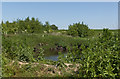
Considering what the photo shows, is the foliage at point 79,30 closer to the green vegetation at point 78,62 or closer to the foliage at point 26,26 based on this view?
the foliage at point 26,26

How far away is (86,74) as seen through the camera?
6258 millimetres

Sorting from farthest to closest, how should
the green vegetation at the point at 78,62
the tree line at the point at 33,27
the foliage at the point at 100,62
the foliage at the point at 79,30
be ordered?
the foliage at the point at 79,30 < the tree line at the point at 33,27 < the green vegetation at the point at 78,62 < the foliage at the point at 100,62

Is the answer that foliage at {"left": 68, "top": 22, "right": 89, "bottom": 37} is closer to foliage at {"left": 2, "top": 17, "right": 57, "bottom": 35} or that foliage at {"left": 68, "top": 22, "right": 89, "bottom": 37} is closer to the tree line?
the tree line

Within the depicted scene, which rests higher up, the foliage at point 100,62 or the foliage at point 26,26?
the foliage at point 26,26

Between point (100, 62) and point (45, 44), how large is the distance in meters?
14.5

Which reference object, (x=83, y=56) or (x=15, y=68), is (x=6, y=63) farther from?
(x=83, y=56)

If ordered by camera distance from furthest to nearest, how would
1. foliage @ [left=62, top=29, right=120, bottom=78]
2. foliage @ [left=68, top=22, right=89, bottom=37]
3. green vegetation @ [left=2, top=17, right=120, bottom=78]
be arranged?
foliage @ [left=68, top=22, right=89, bottom=37] → green vegetation @ [left=2, top=17, right=120, bottom=78] → foliage @ [left=62, top=29, right=120, bottom=78]

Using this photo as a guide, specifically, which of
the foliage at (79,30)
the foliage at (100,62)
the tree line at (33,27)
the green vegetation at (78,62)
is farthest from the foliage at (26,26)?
the foliage at (100,62)

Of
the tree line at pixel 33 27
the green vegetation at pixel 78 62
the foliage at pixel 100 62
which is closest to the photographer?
the foliage at pixel 100 62

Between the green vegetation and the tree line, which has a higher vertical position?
the tree line

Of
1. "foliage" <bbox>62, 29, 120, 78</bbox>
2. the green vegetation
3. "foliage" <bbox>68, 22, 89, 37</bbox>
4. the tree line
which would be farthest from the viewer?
"foliage" <bbox>68, 22, 89, 37</bbox>

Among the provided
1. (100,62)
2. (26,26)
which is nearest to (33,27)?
(26,26)

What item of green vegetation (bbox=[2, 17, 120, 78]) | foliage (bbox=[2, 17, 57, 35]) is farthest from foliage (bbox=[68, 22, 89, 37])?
green vegetation (bbox=[2, 17, 120, 78])

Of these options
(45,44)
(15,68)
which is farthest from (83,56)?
(45,44)
